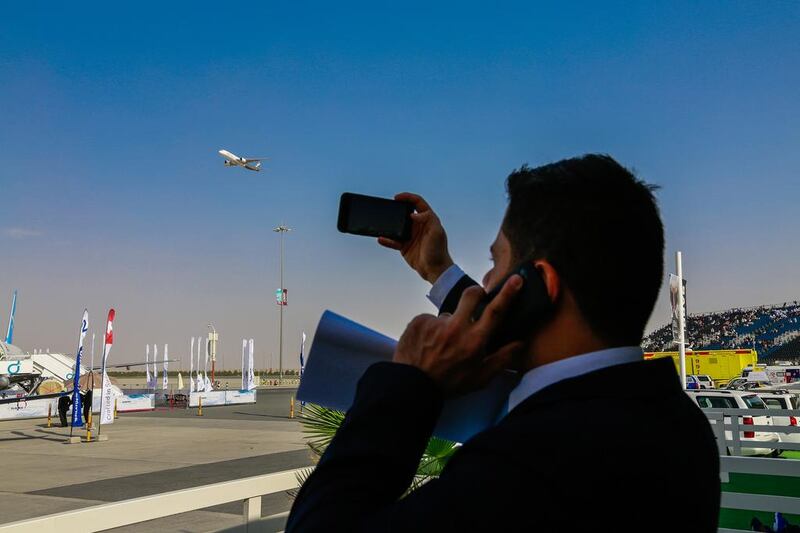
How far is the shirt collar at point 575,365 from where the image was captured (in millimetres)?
962

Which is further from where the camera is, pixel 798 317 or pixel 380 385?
pixel 798 317

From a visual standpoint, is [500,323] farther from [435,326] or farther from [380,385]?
[380,385]

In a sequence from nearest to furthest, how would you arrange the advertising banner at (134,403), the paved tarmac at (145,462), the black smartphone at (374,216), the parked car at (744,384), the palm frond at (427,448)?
the black smartphone at (374,216), the palm frond at (427,448), the paved tarmac at (145,462), the parked car at (744,384), the advertising banner at (134,403)

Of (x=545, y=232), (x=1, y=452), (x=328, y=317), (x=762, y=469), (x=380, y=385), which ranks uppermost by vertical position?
(x=545, y=232)

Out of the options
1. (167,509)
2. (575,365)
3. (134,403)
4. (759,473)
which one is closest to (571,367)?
(575,365)

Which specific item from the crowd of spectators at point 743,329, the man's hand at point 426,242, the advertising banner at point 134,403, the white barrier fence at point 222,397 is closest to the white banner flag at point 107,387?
the advertising banner at point 134,403

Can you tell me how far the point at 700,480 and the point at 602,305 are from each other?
263 millimetres

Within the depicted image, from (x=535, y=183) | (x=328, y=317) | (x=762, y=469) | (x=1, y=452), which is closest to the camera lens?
(x=535, y=183)

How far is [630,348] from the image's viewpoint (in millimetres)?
994

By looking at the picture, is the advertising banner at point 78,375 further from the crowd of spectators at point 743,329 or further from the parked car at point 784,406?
the crowd of spectators at point 743,329

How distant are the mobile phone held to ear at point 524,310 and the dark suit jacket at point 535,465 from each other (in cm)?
10

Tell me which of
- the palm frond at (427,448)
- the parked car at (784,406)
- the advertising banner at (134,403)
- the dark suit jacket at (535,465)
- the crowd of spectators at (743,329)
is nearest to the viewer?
the dark suit jacket at (535,465)

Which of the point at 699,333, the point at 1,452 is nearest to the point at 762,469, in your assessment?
the point at 1,452

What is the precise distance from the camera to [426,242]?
1.47 meters
